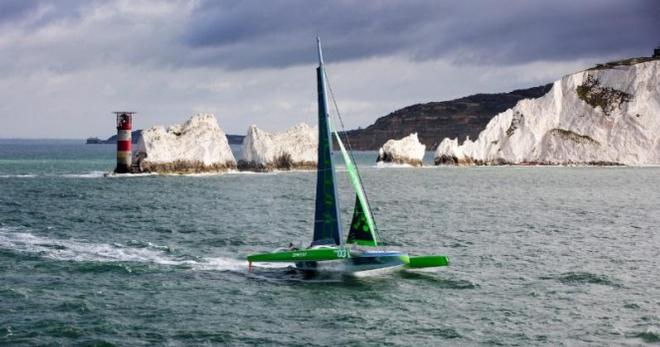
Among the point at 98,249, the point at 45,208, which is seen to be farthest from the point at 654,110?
the point at 98,249

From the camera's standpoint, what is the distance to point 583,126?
15312 centimetres

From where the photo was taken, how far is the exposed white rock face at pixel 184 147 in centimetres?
10501

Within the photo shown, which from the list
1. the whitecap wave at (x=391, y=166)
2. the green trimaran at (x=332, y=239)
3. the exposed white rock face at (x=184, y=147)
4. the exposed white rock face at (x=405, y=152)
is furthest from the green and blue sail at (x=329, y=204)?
the exposed white rock face at (x=405, y=152)

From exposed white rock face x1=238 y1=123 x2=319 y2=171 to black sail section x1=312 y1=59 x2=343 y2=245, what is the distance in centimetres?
8980

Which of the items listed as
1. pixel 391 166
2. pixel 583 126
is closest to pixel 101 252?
pixel 391 166

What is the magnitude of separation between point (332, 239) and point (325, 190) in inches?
91.6

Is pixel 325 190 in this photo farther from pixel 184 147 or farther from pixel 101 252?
pixel 184 147

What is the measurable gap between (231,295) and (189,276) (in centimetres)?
434

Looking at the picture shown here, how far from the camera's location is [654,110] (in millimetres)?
149500

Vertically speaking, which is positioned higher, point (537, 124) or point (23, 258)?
point (537, 124)

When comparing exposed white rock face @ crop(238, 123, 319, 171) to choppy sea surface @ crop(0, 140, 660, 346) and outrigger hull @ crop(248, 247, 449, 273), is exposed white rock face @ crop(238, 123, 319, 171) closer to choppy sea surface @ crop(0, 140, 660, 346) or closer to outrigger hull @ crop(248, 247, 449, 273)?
choppy sea surface @ crop(0, 140, 660, 346)

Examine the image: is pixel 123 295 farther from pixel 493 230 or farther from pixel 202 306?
pixel 493 230

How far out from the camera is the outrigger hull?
32.9 m

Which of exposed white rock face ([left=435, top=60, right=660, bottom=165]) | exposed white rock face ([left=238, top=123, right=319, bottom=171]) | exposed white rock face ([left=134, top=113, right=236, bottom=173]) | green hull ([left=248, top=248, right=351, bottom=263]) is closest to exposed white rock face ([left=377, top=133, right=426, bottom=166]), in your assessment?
exposed white rock face ([left=435, top=60, right=660, bottom=165])
